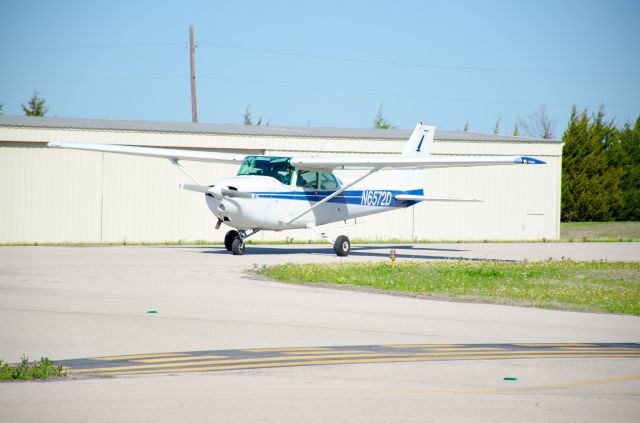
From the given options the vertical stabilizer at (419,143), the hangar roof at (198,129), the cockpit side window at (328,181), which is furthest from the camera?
the hangar roof at (198,129)

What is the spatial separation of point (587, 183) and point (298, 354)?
44.7 meters

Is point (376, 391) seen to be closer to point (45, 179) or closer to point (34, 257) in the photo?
point (34, 257)

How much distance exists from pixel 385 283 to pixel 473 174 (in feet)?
72.8

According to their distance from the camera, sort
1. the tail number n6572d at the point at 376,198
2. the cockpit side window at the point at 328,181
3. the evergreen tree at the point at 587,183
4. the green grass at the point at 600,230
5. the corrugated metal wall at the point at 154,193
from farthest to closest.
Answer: the evergreen tree at the point at 587,183 < the green grass at the point at 600,230 < the corrugated metal wall at the point at 154,193 < the tail number n6572d at the point at 376,198 < the cockpit side window at the point at 328,181

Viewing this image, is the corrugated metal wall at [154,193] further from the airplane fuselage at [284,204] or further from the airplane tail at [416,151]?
the airplane tail at [416,151]

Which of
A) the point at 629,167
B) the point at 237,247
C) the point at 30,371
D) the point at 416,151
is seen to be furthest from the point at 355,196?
the point at 629,167

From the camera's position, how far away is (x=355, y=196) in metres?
28.5

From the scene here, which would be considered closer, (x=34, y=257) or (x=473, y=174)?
(x=34, y=257)

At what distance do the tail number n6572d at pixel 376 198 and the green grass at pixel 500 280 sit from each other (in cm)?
638

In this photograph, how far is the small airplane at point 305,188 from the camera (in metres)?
24.6

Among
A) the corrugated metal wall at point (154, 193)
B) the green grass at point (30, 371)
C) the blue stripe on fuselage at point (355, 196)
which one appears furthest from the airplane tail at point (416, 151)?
the green grass at point (30, 371)

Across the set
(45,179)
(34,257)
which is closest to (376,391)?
(34,257)

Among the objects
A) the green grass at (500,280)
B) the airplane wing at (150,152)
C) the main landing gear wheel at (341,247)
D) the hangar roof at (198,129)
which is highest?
the hangar roof at (198,129)

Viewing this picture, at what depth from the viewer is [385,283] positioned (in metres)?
17.2
